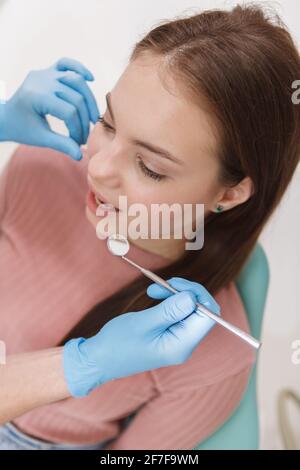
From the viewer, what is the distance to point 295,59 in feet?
2.54

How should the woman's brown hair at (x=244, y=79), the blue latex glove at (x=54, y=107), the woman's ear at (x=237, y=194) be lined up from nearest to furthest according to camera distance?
the woman's brown hair at (x=244, y=79) → the woman's ear at (x=237, y=194) → the blue latex glove at (x=54, y=107)

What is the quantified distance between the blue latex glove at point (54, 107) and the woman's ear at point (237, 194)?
273 millimetres

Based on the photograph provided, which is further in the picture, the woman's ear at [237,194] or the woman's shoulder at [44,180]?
the woman's shoulder at [44,180]

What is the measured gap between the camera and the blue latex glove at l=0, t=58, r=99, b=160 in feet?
3.20

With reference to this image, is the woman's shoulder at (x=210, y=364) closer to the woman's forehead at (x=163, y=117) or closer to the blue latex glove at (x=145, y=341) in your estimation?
the blue latex glove at (x=145, y=341)

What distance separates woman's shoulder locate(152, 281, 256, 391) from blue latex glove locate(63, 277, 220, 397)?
0.48ft

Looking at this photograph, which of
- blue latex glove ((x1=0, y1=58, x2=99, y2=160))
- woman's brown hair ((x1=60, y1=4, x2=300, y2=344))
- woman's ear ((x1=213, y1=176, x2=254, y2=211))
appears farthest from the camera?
blue latex glove ((x1=0, y1=58, x2=99, y2=160))

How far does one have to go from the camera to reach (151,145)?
2.54ft

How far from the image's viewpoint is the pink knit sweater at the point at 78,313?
0.99 m

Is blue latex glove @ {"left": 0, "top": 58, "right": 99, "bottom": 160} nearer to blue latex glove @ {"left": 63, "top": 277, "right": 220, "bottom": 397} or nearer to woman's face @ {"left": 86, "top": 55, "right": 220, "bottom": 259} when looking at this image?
woman's face @ {"left": 86, "top": 55, "right": 220, "bottom": 259}

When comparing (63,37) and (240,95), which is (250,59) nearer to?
(240,95)

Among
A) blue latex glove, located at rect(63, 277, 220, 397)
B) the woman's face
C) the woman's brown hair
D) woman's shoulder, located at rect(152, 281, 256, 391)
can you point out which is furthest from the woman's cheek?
woman's shoulder, located at rect(152, 281, 256, 391)
